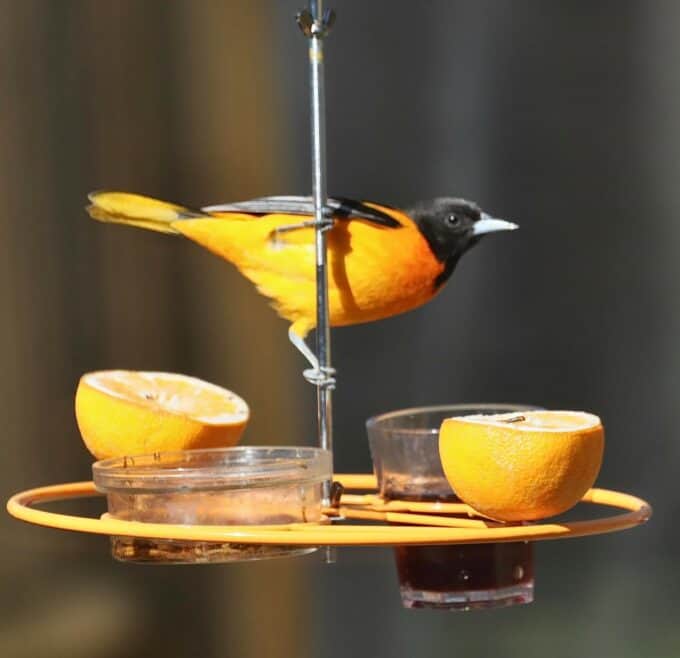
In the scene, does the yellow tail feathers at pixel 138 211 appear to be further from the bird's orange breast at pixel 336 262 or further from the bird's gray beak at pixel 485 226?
the bird's gray beak at pixel 485 226

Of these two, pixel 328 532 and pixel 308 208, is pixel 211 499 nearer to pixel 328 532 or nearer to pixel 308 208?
pixel 328 532

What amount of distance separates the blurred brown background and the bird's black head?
1.16m

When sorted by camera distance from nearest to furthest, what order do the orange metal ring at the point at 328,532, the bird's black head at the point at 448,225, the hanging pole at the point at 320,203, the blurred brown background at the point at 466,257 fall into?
the orange metal ring at the point at 328,532, the hanging pole at the point at 320,203, the bird's black head at the point at 448,225, the blurred brown background at the point at 466,257

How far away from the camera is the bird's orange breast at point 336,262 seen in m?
1.17

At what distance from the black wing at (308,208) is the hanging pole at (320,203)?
0.04 metres

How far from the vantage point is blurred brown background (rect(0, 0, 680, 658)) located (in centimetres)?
234

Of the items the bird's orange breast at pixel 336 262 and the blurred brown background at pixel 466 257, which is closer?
the bird's orange breast at pixel 336 262

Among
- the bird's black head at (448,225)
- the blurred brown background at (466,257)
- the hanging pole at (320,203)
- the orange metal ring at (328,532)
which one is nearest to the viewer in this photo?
the orange metal ring at (328,532)

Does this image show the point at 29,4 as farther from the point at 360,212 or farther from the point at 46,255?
the point at 360,212

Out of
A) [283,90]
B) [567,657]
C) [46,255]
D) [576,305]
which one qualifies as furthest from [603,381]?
[46,255]

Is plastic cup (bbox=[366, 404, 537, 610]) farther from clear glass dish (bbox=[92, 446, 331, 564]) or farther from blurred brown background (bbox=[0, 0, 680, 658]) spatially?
blurred brown background (bbox=[0, 0, 680, 658])

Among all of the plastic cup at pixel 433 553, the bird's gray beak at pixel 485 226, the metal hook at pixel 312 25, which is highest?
the metal hook at pixel 312 25

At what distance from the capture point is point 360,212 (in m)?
1.16

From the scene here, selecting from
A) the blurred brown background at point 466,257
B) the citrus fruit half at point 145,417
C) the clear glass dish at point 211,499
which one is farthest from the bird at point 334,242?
the blurred brown background at point 466,257
